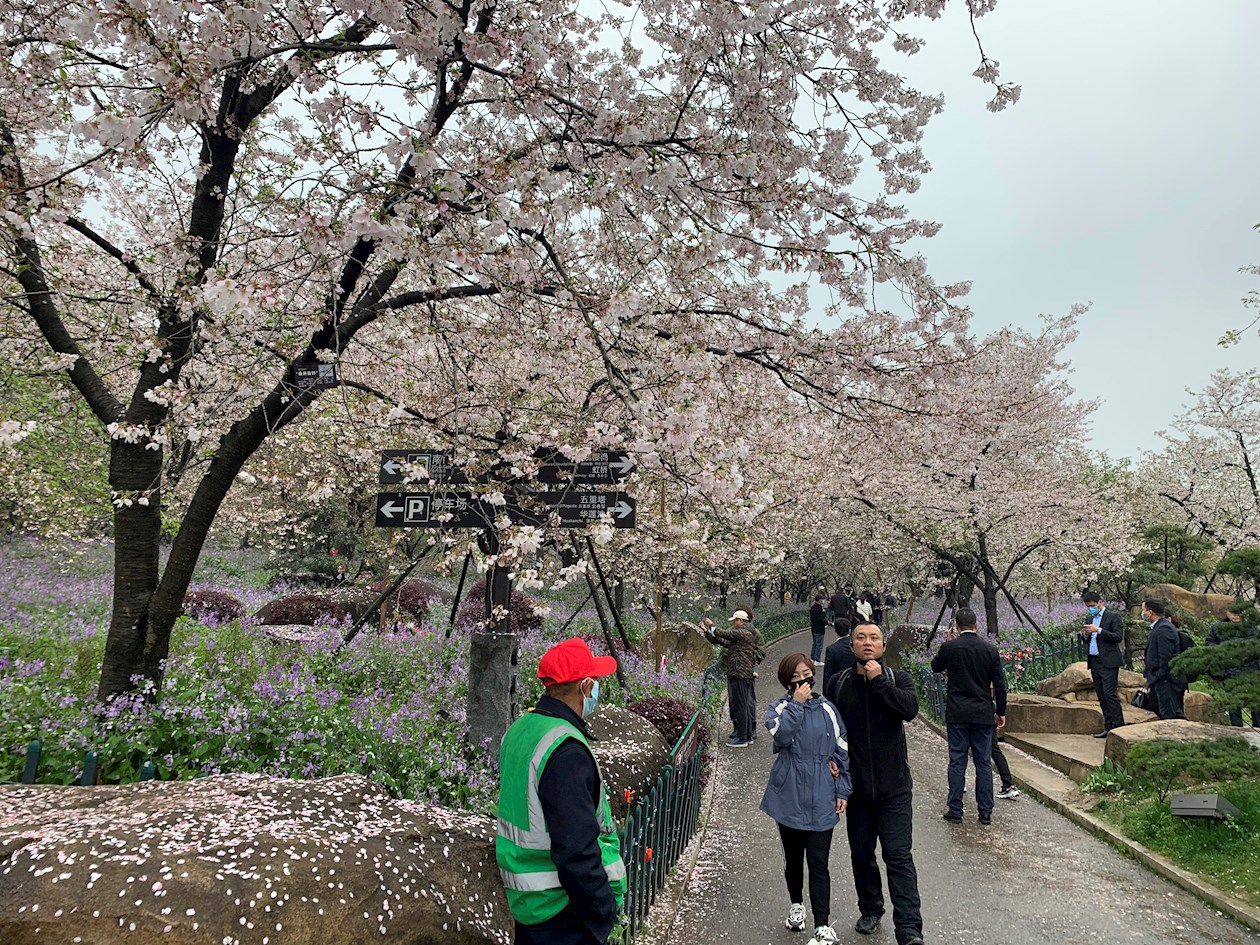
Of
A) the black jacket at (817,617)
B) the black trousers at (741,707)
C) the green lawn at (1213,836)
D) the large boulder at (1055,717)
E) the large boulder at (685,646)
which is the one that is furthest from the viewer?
the black jacket at (817,617)

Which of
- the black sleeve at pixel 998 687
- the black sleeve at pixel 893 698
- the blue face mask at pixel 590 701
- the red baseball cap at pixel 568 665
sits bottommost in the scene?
the black sleeve at pixel 998 687

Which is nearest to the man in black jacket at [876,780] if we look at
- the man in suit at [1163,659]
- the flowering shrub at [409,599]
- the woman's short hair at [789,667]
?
the woman's short hair at [789,667]

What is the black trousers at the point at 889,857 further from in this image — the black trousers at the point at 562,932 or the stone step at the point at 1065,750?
the stone step at the point at 1065,750

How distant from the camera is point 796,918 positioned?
4.81 m

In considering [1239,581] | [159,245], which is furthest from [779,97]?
[1239,581]

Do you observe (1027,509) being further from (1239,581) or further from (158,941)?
(158,941)

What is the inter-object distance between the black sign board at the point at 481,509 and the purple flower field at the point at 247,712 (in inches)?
62.2

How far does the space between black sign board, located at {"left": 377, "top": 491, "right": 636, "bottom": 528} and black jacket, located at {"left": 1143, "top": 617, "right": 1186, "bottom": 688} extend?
26.5ft

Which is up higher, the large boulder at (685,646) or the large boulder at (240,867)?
the large boulder at (240,867)

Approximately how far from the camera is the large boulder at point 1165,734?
7.09 m

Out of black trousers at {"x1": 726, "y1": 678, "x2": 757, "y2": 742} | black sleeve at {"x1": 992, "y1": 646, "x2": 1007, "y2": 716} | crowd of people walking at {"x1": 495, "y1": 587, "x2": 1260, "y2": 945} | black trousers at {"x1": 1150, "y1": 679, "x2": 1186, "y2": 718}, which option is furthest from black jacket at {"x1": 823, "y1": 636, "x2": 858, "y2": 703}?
black trousers at {"x1": 1150, "y1": 679, "x2": 1186, "y2": 718}

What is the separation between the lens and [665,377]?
5.54 metres

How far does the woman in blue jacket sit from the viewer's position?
15.2 ft

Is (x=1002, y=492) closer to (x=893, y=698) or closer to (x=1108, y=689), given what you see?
(x=1108, y=689)
